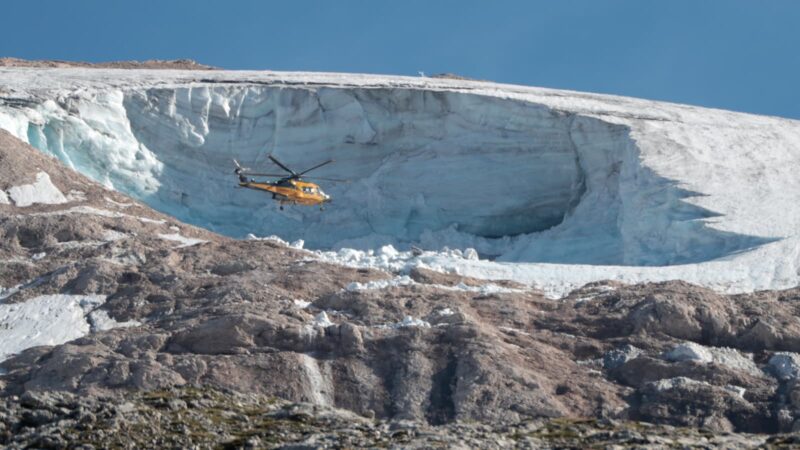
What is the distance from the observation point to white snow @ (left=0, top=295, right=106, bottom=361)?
32156 mm

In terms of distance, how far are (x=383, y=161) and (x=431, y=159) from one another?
1.46m

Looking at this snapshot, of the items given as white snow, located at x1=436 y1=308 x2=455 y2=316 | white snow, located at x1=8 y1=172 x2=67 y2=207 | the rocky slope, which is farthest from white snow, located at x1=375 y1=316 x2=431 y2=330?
white snow, located at x1=8 y1=172 x2=67 y2=207

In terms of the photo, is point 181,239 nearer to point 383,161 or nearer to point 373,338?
point 373,338

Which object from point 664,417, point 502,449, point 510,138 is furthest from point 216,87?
point 502,449

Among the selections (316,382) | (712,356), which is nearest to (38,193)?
(316,382)

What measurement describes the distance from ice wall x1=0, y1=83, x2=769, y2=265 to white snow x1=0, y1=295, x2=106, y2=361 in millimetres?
12108

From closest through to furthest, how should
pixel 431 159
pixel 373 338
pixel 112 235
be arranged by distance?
pixel 373 338 → pixel 112 235 → pixel 431 159

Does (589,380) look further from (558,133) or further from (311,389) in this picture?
(558,133)

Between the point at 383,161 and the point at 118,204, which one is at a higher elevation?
the point at 383,161

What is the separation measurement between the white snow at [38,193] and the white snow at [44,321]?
544 centimetres

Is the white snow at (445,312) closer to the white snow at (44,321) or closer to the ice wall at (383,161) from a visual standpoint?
the white snow at (44,321)

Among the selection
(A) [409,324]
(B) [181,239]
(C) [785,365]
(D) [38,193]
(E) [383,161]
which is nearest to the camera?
(C) [785,365]

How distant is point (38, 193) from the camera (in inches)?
1545

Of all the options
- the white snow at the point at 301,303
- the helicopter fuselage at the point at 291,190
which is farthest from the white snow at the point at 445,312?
the helicopter fuselage at the point at 291,190
